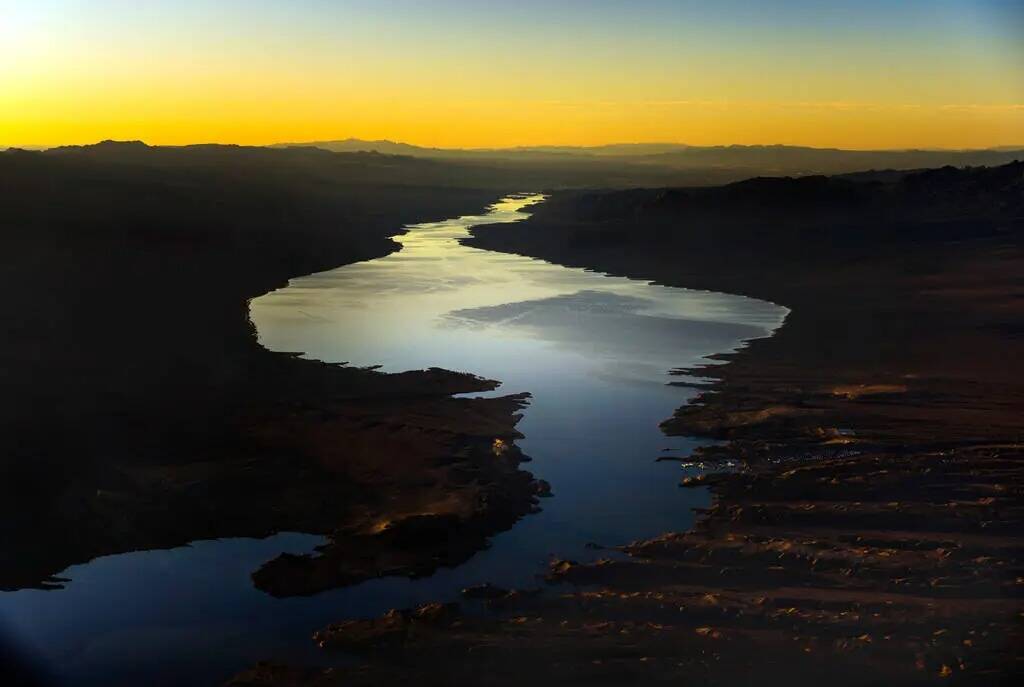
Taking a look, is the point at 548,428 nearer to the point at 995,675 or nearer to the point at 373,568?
the point at 373,568

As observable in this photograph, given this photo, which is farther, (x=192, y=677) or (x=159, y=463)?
(x=159, y=463)

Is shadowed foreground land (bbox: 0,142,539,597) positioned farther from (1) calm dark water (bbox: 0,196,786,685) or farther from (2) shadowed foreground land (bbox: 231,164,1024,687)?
(2) shadowed foreground land (bbox: 231,164,1024,687)

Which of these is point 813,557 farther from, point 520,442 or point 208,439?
point 208,439

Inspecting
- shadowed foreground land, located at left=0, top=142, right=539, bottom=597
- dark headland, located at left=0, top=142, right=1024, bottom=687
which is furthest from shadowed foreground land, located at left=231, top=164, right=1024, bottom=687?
shadowed foreground land, located at left=0, top=142, right=539, bottom=597

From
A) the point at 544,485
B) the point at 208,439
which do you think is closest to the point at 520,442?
the point at 544,485

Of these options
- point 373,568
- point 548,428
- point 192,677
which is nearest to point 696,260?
point 548,428

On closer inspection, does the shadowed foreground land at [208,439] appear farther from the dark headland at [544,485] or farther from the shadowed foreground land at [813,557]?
the shadowed foreground land at [813,557]
